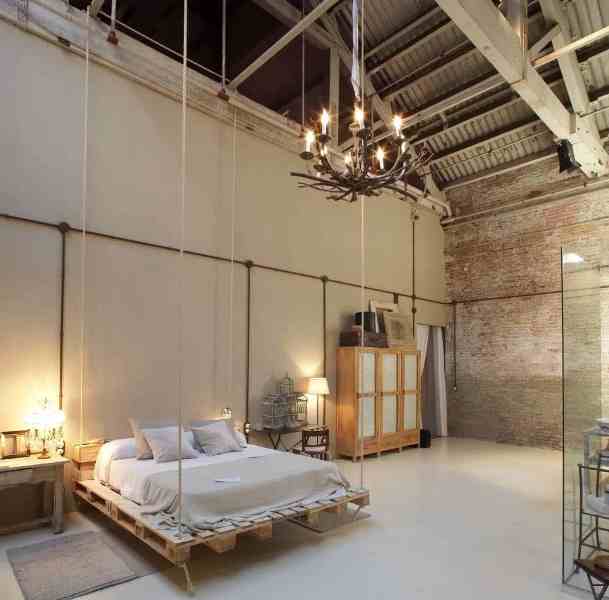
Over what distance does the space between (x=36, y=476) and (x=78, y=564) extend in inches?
38.5

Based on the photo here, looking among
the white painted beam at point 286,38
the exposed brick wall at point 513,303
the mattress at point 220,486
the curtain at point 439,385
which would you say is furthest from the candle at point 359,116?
the curtain at point 439,385

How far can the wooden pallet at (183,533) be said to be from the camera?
3443 mm

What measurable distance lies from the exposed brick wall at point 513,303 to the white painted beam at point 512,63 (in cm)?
160

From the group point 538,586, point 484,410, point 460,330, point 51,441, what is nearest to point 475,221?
point 460,330

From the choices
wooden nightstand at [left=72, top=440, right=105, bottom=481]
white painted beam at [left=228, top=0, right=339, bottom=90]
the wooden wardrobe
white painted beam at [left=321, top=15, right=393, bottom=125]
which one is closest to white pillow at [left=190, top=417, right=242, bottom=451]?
wooden nightstand at [left=72, top=440, right=105, bottom=481]

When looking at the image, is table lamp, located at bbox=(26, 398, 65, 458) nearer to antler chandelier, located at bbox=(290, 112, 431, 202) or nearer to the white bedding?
the white bedding

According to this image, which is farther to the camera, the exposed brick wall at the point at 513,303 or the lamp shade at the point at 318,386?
the exposed brick wall at the point at 513,303

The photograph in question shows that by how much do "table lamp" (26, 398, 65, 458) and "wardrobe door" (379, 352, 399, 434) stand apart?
506 centimetres

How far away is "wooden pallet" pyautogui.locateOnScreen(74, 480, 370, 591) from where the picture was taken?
3443 mm

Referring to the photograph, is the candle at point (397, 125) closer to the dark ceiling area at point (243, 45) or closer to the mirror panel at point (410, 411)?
the dark ceiling area at point (243, 45)

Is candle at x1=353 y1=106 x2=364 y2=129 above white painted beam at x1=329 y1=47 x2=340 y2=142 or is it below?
below

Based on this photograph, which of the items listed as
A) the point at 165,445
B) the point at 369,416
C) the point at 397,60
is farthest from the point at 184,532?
the point at 397,60

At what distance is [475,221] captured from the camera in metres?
10.5

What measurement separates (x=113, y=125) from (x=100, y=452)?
367 centimetres
